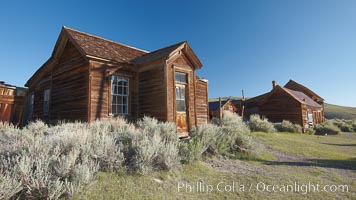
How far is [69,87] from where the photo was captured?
33.4ft

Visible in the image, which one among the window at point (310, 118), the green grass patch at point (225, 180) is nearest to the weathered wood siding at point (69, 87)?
the green grass patch at point (225, 180)

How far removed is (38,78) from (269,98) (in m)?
23.8

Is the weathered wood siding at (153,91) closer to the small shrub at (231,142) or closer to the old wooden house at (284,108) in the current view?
the small shrub at (231,142)

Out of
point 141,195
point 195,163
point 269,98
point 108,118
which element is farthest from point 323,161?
point 269,98

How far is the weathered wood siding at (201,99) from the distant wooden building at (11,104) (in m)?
10.1

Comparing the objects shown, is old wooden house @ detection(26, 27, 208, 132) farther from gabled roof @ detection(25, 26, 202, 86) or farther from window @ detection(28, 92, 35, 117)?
window @ detection(28, 92, 35, 117)

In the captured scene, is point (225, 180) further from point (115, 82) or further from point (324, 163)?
point (115, 82)

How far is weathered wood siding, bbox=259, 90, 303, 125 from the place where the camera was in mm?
21719

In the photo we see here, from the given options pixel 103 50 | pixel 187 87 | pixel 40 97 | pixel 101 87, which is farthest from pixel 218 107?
pixel 40 97

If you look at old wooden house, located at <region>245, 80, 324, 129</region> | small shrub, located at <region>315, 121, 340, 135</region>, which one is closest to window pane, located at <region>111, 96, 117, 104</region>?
old wooden house, located at <region>245, 80, 324, 129</region>

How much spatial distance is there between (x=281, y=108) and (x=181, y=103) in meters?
17.8

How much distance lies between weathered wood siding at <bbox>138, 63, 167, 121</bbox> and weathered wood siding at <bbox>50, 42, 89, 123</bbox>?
109 inches

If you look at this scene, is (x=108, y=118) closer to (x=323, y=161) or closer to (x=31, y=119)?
(x=31, y=119)

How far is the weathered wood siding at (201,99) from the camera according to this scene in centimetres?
1219
